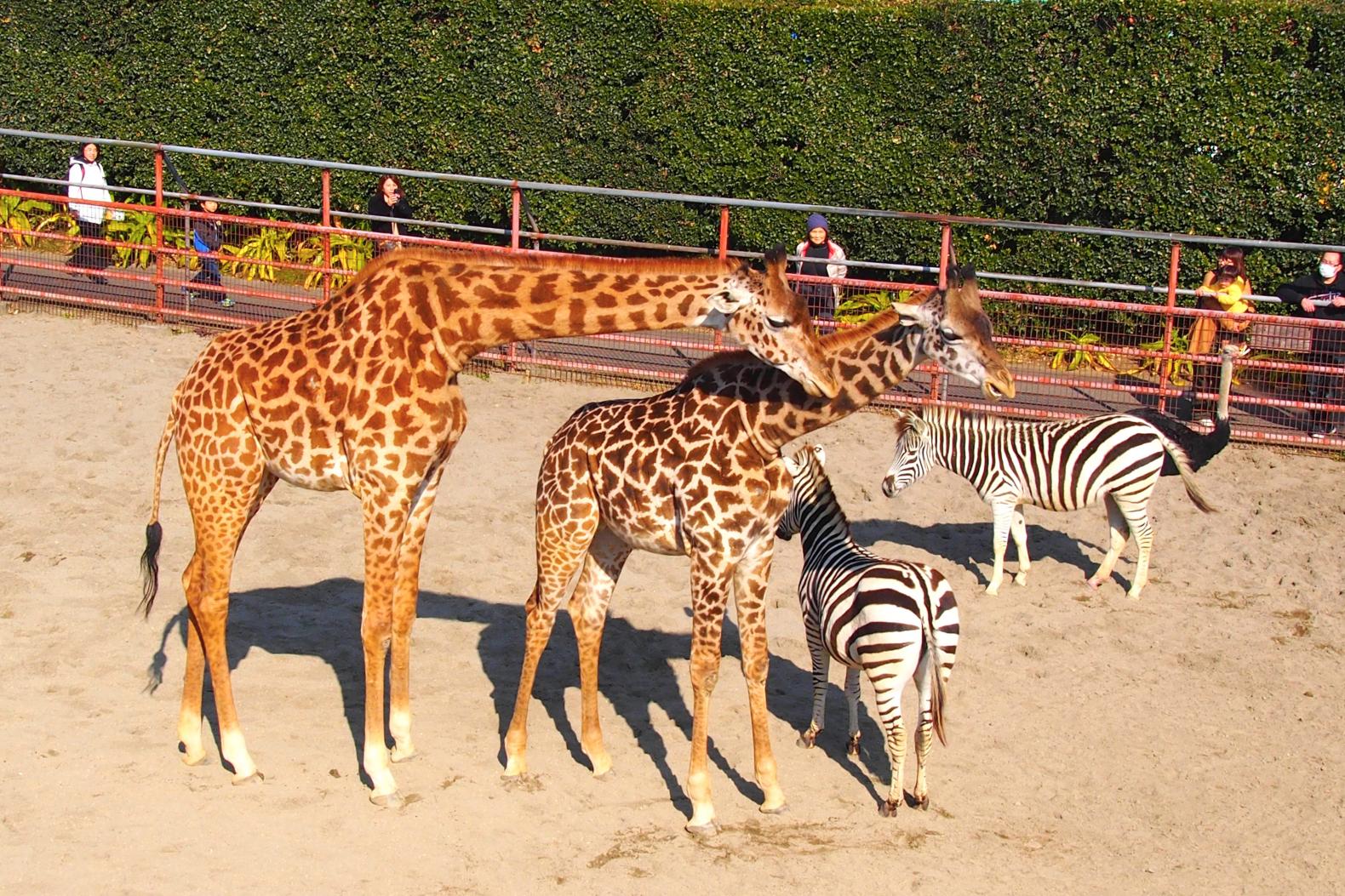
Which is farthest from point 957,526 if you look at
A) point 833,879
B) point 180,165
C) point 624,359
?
point 180,165

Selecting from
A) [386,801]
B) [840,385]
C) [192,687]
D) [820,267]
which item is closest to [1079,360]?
[820,267]

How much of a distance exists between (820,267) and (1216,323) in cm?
411

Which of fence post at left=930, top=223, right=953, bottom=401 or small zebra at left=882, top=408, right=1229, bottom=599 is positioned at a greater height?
fence post at left=930, top=223, right=953, bottom=401

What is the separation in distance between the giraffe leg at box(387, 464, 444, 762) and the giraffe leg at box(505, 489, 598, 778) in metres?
0.55

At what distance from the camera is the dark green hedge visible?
16688mm

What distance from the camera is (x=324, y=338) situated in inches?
A: 292

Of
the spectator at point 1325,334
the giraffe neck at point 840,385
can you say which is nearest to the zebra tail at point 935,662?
the giraffe neck at point 840,385

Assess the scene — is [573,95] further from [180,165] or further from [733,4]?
[180,165]

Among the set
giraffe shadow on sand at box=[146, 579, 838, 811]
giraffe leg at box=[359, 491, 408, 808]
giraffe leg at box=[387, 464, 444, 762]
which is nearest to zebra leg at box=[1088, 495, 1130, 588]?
giraffe shadow on sand at box=[146, 579, 838, 811]

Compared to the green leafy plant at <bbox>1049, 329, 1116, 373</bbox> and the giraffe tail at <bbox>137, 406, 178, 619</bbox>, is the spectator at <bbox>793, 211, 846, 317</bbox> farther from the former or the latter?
the giraffe tail at <bbox>137, 406, 178, 619</bbox>

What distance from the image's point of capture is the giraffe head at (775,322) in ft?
22.1

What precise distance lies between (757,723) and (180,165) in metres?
16.8

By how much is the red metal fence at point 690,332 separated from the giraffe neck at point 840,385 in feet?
18.4

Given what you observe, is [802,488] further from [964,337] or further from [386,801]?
[386,801]
